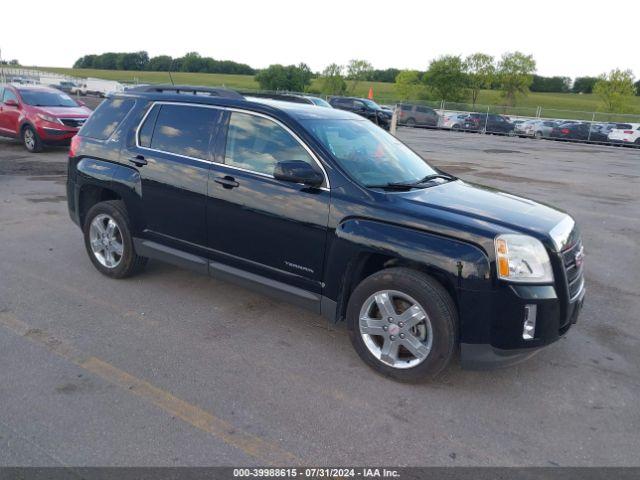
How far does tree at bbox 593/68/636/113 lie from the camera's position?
60.0 metres

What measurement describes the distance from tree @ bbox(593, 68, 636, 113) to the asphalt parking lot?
64071 mm

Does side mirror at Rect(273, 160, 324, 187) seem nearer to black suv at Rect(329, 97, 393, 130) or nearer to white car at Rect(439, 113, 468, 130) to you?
black suv at Rect(329, 97, 393, 130)

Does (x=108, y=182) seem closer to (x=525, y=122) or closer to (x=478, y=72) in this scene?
(x=525, y=122)

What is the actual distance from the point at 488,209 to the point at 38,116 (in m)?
13.4

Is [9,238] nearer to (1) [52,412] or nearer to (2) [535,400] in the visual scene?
(1) [52,412]

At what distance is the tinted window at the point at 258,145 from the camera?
13.8 feet

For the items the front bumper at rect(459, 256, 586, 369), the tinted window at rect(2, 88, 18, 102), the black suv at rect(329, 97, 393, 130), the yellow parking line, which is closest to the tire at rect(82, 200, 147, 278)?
the yellow parking line

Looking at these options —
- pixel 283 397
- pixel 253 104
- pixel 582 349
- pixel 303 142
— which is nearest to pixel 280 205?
pixel 303 142

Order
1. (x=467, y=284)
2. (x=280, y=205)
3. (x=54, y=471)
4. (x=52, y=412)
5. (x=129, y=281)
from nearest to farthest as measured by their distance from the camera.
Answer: (x=54, y=471) < (x=52, y=412) < (x=467, y=284) < (x=280, y=205) < (x=129, y=281)

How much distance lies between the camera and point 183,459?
2844 mm

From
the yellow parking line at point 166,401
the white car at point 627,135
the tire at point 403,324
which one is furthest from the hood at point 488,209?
the white car at point 627,135

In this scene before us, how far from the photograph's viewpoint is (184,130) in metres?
4.77

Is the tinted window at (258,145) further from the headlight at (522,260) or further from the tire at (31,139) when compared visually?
the tire at (31,139)

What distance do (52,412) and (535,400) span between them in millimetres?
3057
